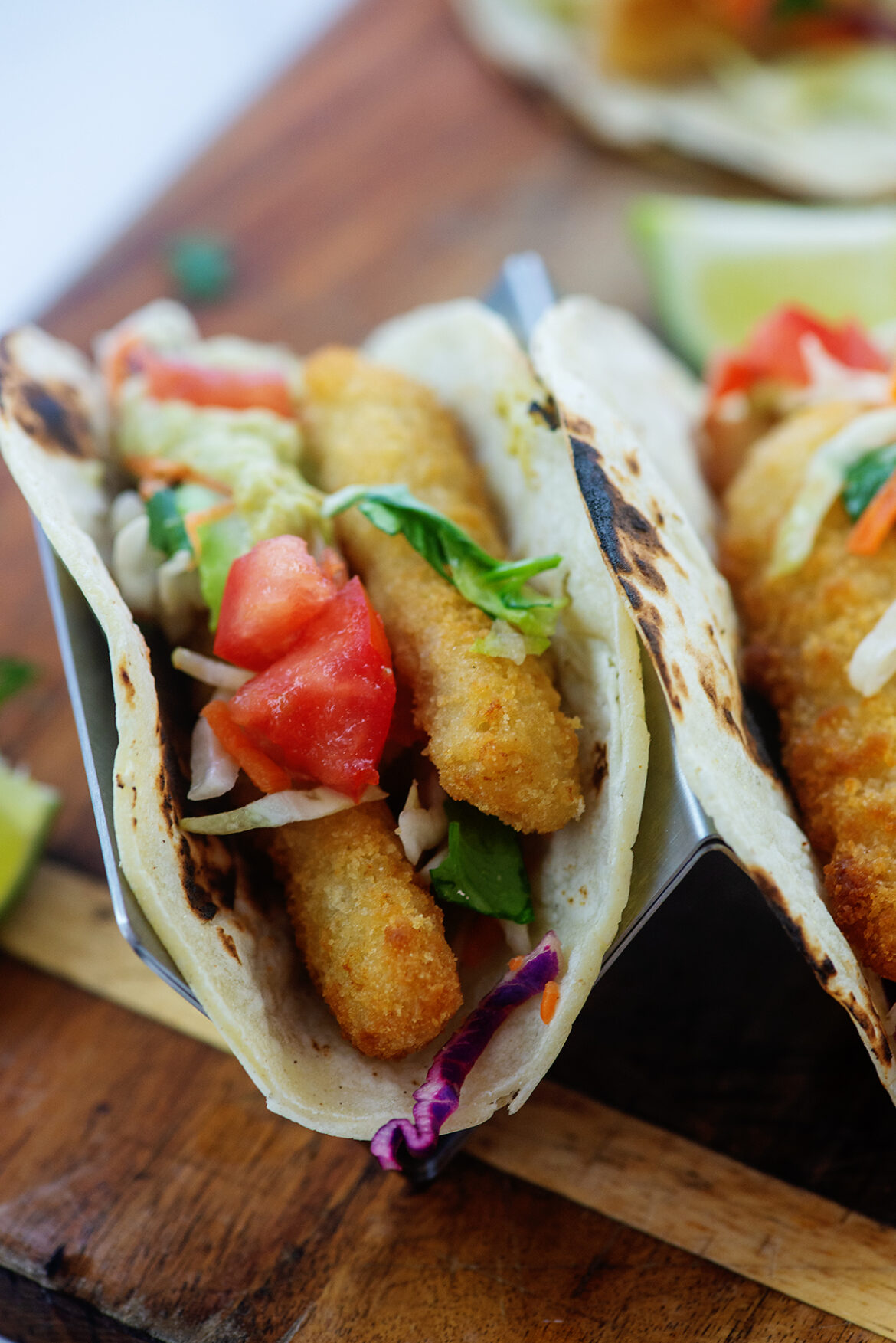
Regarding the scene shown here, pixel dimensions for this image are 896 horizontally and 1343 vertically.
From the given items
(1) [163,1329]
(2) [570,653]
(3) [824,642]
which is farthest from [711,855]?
(1) [163,1329]

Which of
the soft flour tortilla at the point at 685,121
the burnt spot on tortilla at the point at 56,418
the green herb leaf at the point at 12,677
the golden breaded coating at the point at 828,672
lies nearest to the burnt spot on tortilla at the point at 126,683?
the burnt spot on tortilla at the point at 56,418

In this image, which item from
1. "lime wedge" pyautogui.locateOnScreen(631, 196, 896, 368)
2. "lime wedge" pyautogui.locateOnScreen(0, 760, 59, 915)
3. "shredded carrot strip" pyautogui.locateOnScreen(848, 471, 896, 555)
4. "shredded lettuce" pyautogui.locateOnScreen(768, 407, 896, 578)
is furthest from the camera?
"lime wedge" pyautogui.locateOnScreen(631, 196, 896, 368)

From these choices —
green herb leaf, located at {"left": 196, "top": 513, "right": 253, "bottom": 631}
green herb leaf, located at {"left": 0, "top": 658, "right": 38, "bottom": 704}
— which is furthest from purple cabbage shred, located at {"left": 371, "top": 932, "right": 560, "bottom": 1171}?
green herb leaf, located at {"left": 0, "top": 658, "right": 38, "bottom": 704}

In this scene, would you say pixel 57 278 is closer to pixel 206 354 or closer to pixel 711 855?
pixel 206 354

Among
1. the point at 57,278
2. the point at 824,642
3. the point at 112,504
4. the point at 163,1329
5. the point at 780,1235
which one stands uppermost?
the point at 57,278

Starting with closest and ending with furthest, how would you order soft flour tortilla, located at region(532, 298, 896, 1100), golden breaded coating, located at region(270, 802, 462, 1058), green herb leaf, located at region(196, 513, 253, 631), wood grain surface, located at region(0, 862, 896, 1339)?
soft flour tortilla, located at region(532, 298, 896, 1100) < golden breaded coating, located at region(270, 802, 462, 1058) < wood grain surface, located at region(0, 862, 896, 1339) < green herb leaf, located at region(196, 513, 253, 631)

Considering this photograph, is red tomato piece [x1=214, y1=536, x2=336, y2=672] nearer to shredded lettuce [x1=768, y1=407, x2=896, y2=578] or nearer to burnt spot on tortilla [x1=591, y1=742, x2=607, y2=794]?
burnt spot on tortilla [x1=591, y1=742, x2=607, y2=794]
